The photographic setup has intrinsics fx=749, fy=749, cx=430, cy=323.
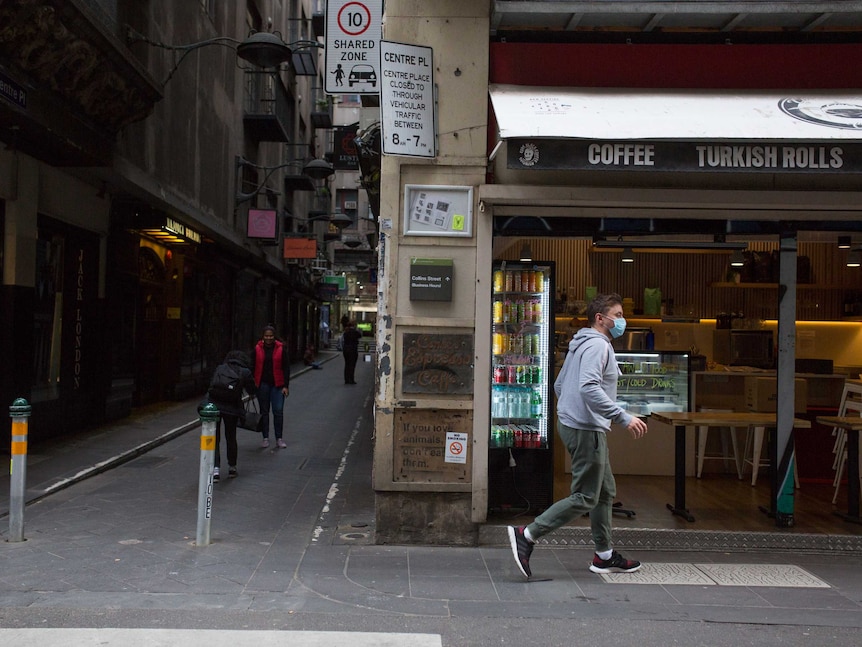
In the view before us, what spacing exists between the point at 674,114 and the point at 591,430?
263cm

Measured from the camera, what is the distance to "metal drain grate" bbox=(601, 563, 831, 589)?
5.52m

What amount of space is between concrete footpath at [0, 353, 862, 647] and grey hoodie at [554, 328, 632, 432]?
120 centimetres

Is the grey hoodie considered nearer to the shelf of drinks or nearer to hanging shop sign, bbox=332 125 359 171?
the shelf of drinks

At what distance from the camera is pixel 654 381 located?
8.75 meters

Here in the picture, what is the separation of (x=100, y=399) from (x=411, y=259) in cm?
884

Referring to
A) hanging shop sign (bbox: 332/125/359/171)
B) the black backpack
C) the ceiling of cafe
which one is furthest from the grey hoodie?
hanging shop sign (bbox: 332/125/359/171)

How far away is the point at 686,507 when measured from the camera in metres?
7.30

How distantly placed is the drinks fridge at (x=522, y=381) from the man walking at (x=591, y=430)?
99cm

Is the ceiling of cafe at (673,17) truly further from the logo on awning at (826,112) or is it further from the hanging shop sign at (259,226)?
the hanging shop sign at (259,226)

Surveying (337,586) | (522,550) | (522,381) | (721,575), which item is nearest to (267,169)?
(522,381)

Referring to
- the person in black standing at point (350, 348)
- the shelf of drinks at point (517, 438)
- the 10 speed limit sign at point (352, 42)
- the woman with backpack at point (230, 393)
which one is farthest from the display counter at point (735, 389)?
the person in black standing at point (350, 348)

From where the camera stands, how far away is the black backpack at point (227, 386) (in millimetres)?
9031

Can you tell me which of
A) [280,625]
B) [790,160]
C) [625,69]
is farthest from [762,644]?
[625,69]

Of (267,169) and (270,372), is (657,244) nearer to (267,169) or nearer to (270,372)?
(270,372)
